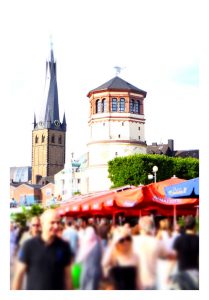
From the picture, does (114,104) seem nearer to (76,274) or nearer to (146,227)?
(146,227)

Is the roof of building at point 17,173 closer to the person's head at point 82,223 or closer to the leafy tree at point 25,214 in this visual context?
the leafy tree at point 25,214

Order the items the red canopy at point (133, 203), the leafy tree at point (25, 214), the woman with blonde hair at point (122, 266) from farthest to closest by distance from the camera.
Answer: the red canopy at point (133, 203), the leafy tree at point (25, 214), the woman with blonde hair at point (122, 266)

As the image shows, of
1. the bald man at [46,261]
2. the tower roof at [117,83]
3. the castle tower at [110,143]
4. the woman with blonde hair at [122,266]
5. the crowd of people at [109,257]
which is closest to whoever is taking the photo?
the bald man at [46,261]

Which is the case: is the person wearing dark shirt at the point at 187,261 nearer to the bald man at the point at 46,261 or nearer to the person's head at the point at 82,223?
the bald man at the point at 46,261

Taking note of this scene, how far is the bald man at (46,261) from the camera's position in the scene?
5.25 meters

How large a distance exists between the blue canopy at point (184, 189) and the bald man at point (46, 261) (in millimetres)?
2418

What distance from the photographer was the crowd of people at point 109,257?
5457 millimetres

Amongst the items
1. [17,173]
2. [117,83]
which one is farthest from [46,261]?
[117,83]

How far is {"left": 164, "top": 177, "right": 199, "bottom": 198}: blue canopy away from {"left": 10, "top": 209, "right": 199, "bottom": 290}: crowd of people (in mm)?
1364

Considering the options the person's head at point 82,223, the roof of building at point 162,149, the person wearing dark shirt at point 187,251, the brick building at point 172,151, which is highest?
the roof of building at point 162,149

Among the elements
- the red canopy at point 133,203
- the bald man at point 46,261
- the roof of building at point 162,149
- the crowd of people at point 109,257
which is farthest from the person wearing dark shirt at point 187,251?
the roof of building at point 162,149

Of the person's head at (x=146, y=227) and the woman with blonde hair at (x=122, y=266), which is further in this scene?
the person's head at (x=146, y=227)

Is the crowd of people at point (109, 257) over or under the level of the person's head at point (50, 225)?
under

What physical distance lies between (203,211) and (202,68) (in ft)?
4.65
